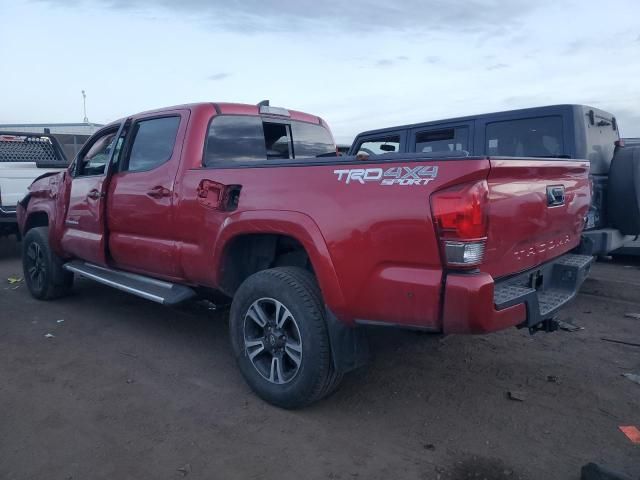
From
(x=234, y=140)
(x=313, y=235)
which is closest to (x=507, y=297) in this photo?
(x=313, y=235)

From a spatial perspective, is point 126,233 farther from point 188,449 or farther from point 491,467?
point 491,467

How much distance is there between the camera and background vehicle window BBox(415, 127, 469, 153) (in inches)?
255

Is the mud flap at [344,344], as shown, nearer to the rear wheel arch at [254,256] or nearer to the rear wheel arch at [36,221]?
the rear wheel arch at [254,256]

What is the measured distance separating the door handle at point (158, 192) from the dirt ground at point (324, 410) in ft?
4.41

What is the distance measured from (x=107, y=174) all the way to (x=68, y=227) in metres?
1.05

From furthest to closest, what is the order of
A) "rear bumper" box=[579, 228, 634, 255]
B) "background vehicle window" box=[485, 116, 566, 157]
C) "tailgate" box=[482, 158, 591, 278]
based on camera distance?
"background vehicle window" box=[485, 116, 566, 157] < "rear bumper" box=[579, 228, 634, 255] < "tailgate" box=[482, 158, 591, 278]

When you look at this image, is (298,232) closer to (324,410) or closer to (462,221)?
(462,221)

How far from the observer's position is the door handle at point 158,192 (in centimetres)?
432

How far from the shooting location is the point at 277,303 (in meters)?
3.55

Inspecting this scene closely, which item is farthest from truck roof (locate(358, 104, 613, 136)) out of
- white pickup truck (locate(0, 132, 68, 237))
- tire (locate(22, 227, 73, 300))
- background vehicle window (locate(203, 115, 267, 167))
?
white pickup truck (locate(0, 132, 68, 237))

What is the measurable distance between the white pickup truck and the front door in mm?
4881

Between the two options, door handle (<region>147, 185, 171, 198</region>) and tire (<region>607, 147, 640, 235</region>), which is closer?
door handle (<region>147, 185, 171, 198</region>)

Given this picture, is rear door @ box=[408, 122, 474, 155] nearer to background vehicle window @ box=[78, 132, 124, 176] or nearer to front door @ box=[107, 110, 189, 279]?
front door @ box=[107, 110, 189, 279]

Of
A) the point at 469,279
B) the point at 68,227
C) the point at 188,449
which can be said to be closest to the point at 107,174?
the point at 68,227
